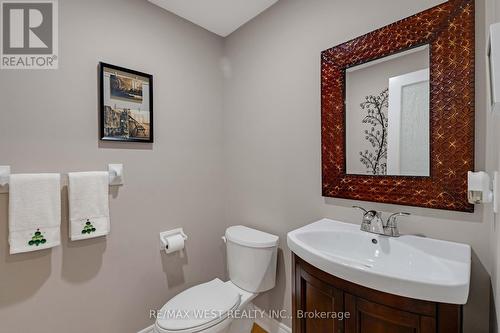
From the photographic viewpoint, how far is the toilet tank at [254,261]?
5.35 feet

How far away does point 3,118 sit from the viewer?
47.4 inches

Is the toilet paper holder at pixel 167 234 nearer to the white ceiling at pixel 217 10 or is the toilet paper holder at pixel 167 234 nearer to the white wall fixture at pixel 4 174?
the white wall fixture at pixel 4 174

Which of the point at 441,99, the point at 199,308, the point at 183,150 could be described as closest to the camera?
the point at 441,99

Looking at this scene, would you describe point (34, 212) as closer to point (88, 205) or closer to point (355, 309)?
point (88, 205)

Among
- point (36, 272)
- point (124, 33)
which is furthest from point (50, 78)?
point (36, 272)

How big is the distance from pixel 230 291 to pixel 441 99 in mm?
1623

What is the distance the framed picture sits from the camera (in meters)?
1.50

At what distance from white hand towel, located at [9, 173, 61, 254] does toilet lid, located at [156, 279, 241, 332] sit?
76 centimetres

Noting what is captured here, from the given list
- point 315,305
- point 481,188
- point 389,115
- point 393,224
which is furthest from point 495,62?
point 315,305

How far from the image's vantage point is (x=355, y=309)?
92 cm

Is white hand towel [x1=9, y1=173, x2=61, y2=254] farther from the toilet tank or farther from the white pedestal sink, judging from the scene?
the white pedestal sink

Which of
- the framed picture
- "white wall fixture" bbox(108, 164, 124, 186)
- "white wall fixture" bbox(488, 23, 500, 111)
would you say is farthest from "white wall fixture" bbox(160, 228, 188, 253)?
"white wall fixture" bbox(488, 23, 500, 111)

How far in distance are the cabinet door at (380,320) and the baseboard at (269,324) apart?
37.4 inches

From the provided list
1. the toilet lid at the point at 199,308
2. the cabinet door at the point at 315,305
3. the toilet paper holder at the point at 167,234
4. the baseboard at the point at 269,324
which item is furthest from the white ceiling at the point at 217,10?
the baseboard at the point at 269,324
